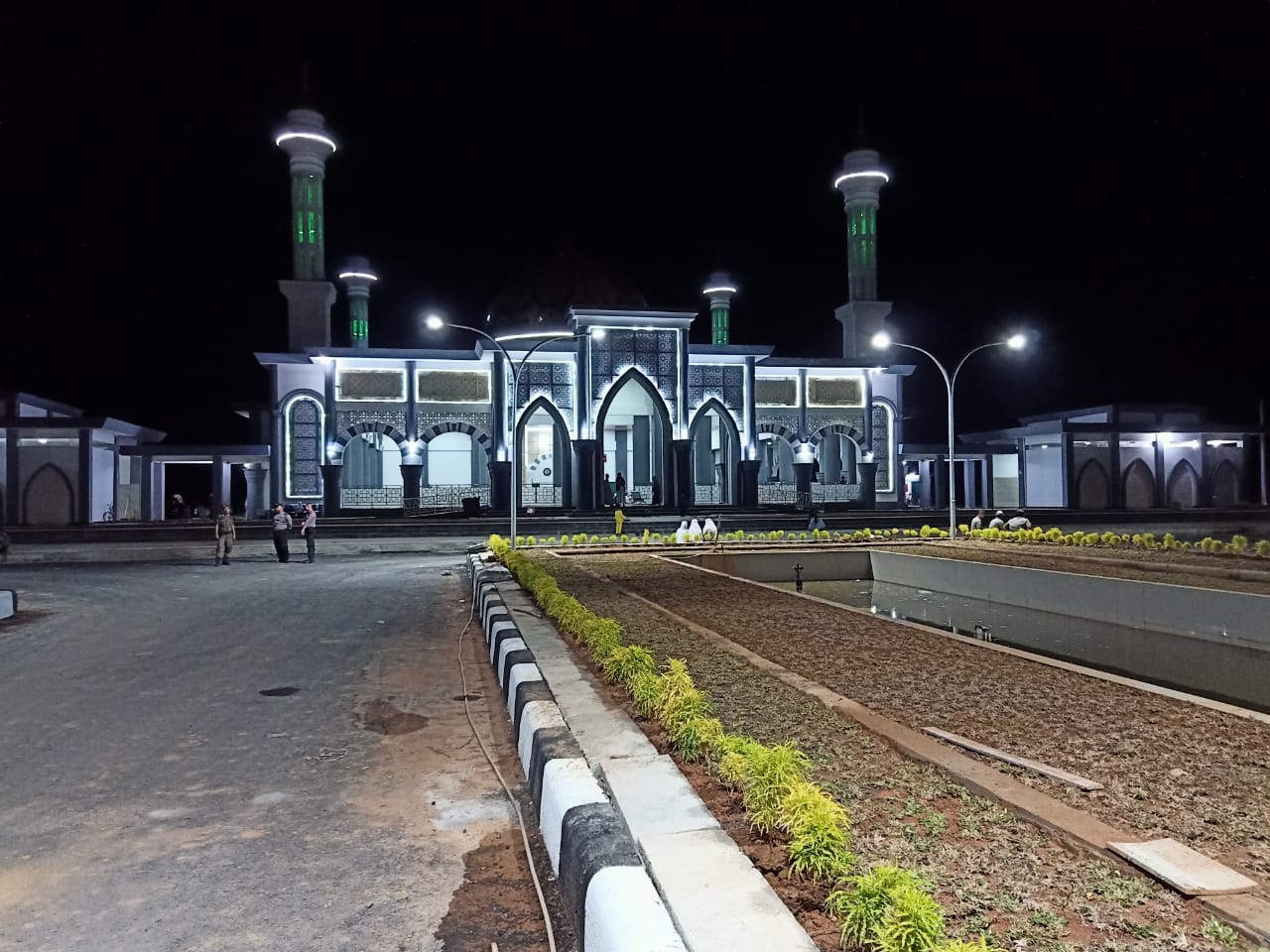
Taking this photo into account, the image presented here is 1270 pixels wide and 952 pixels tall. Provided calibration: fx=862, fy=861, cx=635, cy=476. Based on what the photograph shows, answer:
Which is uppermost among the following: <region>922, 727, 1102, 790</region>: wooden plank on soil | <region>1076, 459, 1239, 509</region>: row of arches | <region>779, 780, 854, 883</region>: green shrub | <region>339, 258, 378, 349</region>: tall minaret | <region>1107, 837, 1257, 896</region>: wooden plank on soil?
<region>339, 258, 378, 349</region>: tall minaret

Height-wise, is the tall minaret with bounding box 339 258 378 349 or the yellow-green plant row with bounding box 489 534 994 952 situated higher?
the tall minaret with bounding box 339 258 378 349

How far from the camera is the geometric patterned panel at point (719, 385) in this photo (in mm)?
34250

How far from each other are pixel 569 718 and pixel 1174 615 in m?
10.2

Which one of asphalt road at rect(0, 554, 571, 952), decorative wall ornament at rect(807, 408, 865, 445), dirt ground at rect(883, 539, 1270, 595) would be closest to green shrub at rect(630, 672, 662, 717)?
asphalt road at rect(0, 554, 571, 952)

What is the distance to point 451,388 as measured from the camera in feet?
109

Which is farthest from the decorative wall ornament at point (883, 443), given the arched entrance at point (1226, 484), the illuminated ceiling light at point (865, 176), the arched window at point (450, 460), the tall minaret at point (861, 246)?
the arched window at point (450, 460)

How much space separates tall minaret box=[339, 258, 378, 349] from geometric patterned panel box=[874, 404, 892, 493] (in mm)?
25523

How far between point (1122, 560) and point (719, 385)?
65.4 ft

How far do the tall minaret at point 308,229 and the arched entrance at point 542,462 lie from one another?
9.12m

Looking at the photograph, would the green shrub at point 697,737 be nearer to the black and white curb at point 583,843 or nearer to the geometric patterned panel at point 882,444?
the black and white curb at point 583,843

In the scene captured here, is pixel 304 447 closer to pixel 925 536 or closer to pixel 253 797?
pixel 925 536

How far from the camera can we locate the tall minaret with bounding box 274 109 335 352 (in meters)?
34.1

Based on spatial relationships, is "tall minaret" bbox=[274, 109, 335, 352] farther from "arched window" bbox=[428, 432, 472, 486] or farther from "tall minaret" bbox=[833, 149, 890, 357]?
"tall minaret" bbox=[833, 149, 890, 357]

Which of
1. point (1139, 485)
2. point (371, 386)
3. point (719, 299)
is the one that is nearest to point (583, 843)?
point (371, 386)
